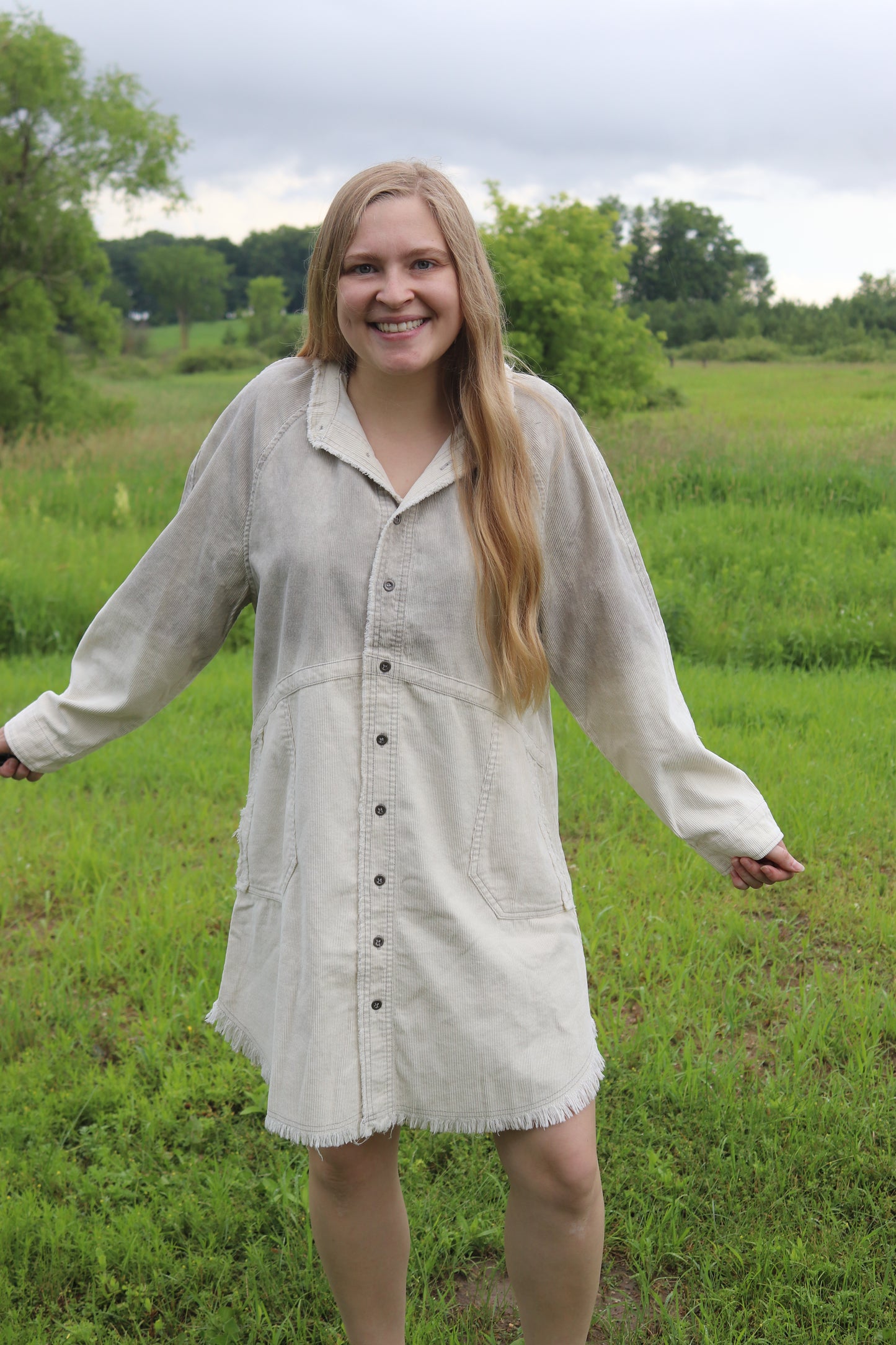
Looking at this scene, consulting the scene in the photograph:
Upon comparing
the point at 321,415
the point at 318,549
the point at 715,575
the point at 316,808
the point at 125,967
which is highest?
the point at 321,415

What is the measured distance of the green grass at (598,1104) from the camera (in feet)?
8.21

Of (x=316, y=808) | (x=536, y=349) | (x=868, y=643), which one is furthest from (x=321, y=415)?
(x=536, y=349)

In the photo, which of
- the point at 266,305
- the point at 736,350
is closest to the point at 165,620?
the point at 736,350

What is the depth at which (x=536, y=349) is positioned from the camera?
23.9m

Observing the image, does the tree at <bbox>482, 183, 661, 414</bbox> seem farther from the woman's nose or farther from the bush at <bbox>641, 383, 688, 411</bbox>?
the woman's nose

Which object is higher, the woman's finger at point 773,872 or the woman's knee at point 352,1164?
the woman's finger at point 773,872

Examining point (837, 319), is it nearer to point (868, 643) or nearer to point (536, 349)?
point (536, 349)

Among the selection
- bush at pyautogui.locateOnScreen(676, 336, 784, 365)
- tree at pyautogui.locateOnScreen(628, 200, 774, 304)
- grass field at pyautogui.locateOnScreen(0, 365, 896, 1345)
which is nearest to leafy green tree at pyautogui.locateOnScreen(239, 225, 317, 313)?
tree at pyautogui.locateOnScreen(628, 200, 774, 304)

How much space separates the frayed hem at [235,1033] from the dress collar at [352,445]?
1.01 meters

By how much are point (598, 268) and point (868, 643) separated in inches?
756

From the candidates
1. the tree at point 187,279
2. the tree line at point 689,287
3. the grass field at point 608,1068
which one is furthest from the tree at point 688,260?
the tree at point 187,279

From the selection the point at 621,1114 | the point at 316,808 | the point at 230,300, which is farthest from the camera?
the point at 230,300

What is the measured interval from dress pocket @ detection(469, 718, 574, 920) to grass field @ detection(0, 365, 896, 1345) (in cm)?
112

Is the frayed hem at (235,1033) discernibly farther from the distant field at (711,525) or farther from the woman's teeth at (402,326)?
the distant field at (711,525)
